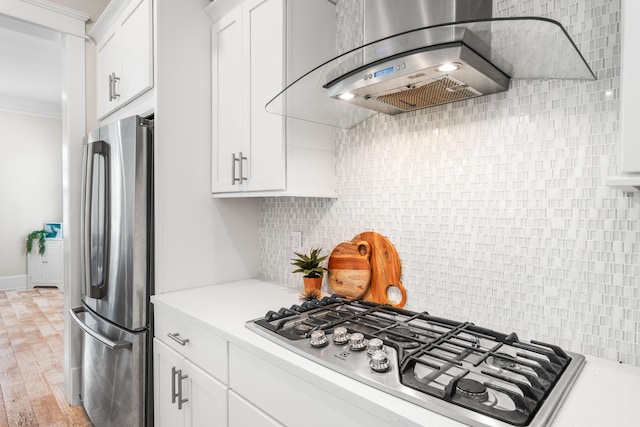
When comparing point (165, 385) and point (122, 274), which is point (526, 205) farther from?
point (122, 274)

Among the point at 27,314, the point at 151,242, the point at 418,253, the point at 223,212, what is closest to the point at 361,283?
the point at 418,253

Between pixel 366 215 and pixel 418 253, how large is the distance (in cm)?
31

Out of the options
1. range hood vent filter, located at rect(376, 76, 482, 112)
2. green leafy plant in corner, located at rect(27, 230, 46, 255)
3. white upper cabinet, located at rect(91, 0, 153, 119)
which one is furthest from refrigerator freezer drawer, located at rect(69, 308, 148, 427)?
green leafy plant in corner, located at rect(27, 230, 46, 255)

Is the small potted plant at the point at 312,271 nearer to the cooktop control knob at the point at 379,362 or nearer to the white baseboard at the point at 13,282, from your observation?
the cooktop control knob at the point at 379,362

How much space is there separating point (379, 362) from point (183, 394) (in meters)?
1.04

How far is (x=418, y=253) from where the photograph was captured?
4.99ft

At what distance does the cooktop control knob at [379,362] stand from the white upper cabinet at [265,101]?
0.87m

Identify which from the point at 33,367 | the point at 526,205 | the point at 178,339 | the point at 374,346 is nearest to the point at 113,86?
the point at 178,339

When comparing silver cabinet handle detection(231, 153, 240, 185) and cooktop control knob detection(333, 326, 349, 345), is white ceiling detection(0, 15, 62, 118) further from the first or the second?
cooktop control knob detection(333, 326, 349, 345)

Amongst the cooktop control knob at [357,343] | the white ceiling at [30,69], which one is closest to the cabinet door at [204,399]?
the cooktop control knob at [357,343]

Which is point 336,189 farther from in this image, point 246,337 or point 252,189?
point 246,337

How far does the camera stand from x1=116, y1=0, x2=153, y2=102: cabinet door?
1889mm

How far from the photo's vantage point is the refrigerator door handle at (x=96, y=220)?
6.65ft

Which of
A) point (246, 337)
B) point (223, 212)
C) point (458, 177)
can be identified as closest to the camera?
point (246, 337)
